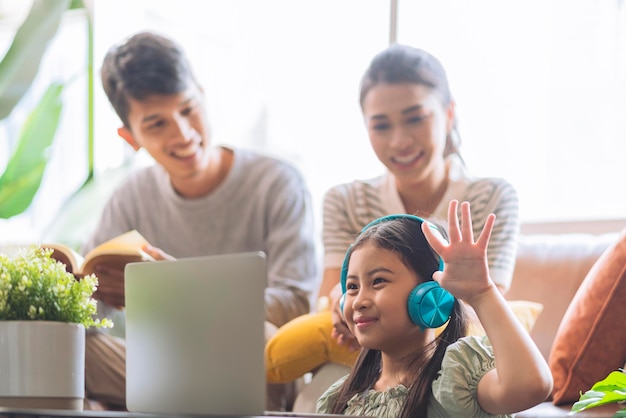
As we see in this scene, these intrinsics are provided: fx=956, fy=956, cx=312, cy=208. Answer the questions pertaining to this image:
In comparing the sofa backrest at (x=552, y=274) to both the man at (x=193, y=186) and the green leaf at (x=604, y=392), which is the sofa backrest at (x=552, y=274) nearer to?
the man at (x=193, y=186)

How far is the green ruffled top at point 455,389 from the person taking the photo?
122 cm

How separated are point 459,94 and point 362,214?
88cm

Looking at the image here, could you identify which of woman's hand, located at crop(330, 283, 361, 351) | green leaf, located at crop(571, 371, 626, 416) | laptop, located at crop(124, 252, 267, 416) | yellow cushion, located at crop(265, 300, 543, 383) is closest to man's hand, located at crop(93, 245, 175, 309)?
yellow cushion, located at crop(265, 300, 543, 383)

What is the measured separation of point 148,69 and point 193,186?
0.35 metres

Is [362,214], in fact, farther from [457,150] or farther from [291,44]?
[291,44]

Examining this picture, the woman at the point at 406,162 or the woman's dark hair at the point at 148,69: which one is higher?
the woman's dark hair at the point at 148,69

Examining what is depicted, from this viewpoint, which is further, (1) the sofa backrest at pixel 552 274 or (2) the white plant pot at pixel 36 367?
(1) the sofa backrest at pixel 552 274

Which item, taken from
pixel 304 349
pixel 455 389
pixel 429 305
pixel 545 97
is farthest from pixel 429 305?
pixel 545 97

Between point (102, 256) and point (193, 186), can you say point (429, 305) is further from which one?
point (193, 186)

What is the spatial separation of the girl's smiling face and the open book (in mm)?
740

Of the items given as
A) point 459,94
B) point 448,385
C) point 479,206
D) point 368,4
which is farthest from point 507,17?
point 448,385

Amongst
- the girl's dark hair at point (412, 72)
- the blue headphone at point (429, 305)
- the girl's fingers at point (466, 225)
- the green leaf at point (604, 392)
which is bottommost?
the green leaf at point (604, 392)

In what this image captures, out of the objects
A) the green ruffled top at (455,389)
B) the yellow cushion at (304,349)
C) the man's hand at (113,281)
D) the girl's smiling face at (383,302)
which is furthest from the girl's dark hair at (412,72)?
the green ruffled top at (455,389)

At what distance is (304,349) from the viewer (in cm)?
195
